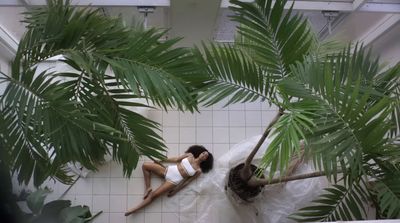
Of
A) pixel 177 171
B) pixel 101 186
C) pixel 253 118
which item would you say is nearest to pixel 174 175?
pixel 177 171

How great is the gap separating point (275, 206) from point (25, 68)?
6.27ft

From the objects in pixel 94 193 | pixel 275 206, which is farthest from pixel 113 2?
pixel 275 206

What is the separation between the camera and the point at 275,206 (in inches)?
101

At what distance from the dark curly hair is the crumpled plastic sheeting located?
154 mm

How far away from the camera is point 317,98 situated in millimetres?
1279

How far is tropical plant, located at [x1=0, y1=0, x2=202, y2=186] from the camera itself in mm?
1136

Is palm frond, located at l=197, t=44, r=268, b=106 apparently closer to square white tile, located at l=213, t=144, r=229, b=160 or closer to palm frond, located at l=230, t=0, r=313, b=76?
palm frond, located at l=230, t=0, r=313, b=76

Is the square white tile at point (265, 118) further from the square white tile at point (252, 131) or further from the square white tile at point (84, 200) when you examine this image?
the square white tile at point (84, 200)

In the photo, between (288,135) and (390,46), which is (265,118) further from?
(288,135)

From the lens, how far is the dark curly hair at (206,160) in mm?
2927

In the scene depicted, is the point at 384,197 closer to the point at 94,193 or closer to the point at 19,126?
the point at 19,126

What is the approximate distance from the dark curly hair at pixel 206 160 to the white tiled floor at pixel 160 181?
78mm

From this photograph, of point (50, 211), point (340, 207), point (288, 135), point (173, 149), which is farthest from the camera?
point (173, 149)

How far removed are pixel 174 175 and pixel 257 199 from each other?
2.25 ft
